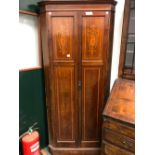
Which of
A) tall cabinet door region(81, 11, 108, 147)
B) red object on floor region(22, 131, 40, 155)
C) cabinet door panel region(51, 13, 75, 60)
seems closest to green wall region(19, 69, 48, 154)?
red object on floor region(22, 131, 40, 155)

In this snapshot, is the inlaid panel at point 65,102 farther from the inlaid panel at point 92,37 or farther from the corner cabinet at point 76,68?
the inlaid panel at point 92,37

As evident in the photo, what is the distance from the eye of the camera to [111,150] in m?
1.52

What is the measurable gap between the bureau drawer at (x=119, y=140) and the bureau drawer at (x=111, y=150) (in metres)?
0.04

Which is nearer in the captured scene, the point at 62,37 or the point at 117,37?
the point at 62,37

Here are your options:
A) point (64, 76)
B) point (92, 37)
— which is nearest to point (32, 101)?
point (64, 76)

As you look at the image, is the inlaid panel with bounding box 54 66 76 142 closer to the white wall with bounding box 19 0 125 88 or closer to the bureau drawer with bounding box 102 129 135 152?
the white wall with bounding box 19 0 125 88

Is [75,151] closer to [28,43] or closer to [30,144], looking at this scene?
[30,144]

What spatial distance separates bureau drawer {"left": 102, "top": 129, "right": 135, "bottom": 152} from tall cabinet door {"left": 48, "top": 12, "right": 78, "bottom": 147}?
499 millimetres

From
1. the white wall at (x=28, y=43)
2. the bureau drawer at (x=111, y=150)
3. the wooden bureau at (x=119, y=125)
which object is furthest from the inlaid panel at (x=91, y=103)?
the white wall at (x=28, y=43)

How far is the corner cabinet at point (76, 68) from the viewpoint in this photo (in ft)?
5.30

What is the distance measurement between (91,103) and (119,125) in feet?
1.75

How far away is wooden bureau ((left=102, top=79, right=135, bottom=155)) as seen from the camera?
135 cm
